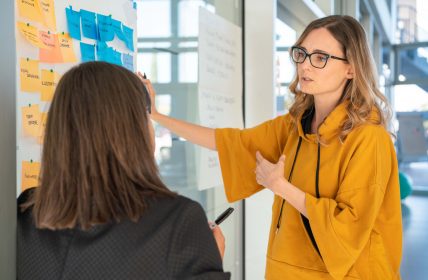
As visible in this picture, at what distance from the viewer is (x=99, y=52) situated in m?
1.55

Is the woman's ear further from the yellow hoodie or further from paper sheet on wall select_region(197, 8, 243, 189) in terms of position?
paper sheet on wall select_region(197, 8, 243, 189)

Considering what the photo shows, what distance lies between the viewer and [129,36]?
1.73 m

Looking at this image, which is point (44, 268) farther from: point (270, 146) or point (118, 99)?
point (270, 146)

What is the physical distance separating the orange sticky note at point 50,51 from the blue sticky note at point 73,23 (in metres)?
0.07

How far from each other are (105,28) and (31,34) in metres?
0.35

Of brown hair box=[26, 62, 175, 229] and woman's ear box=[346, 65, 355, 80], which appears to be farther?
woman's ear box=[346, 65, 355, 80]

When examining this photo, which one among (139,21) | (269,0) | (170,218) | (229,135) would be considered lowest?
(170,218)

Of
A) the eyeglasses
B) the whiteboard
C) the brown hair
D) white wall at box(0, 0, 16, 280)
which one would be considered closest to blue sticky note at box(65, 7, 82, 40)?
the whiteboard

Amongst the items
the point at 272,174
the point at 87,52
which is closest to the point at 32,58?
the point at 87,52

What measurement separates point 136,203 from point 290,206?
0.90m

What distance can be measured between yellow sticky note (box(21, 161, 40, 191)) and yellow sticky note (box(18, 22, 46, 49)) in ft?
0.99

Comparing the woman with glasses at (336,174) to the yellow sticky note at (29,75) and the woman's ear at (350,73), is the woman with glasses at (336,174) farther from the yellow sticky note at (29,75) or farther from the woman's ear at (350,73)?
the yellow sticky note at (29,75)

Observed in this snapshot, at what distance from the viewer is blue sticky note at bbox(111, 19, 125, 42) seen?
162 cm

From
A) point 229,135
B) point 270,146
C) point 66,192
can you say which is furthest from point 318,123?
point 66,192
